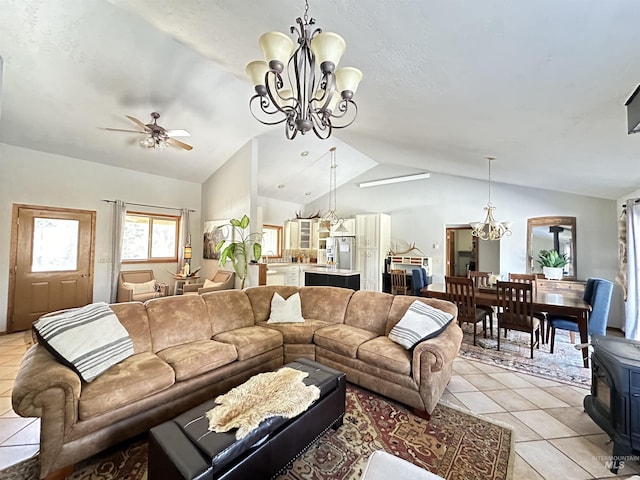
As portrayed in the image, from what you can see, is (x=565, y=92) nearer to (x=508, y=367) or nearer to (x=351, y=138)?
(x=508, y=367)

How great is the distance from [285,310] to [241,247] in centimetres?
217

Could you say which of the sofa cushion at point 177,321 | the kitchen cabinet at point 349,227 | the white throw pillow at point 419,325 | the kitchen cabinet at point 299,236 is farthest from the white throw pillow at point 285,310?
the kitchen cabinet at point 299,236

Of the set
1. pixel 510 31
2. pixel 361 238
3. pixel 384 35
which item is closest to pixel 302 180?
pixel 361 238

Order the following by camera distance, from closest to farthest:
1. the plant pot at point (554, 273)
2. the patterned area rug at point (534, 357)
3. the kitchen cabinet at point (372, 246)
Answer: the patterned area rug at point (534, 357) < the plant pot at point (554, 273) < the kitchen cabinet at point (372, 246)

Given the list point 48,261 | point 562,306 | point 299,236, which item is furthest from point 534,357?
point 48,261

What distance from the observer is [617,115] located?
2051 millimetres

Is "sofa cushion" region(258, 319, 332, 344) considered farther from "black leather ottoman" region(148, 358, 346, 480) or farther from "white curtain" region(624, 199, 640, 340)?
"white curtain" region(624, 199, 640, 340)

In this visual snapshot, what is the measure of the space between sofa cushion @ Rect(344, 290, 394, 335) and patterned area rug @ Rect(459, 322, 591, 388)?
1.36 m

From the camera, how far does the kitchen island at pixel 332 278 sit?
6070 millimetres

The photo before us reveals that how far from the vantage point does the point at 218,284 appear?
5020 mm

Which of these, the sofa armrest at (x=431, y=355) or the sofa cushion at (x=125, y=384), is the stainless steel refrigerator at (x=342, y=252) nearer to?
the sofa armrest at (x=431, y=355)

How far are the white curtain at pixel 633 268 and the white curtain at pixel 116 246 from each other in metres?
8.23

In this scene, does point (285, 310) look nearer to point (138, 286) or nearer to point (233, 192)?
point (233, 192)

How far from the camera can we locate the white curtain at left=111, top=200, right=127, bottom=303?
5051mm
